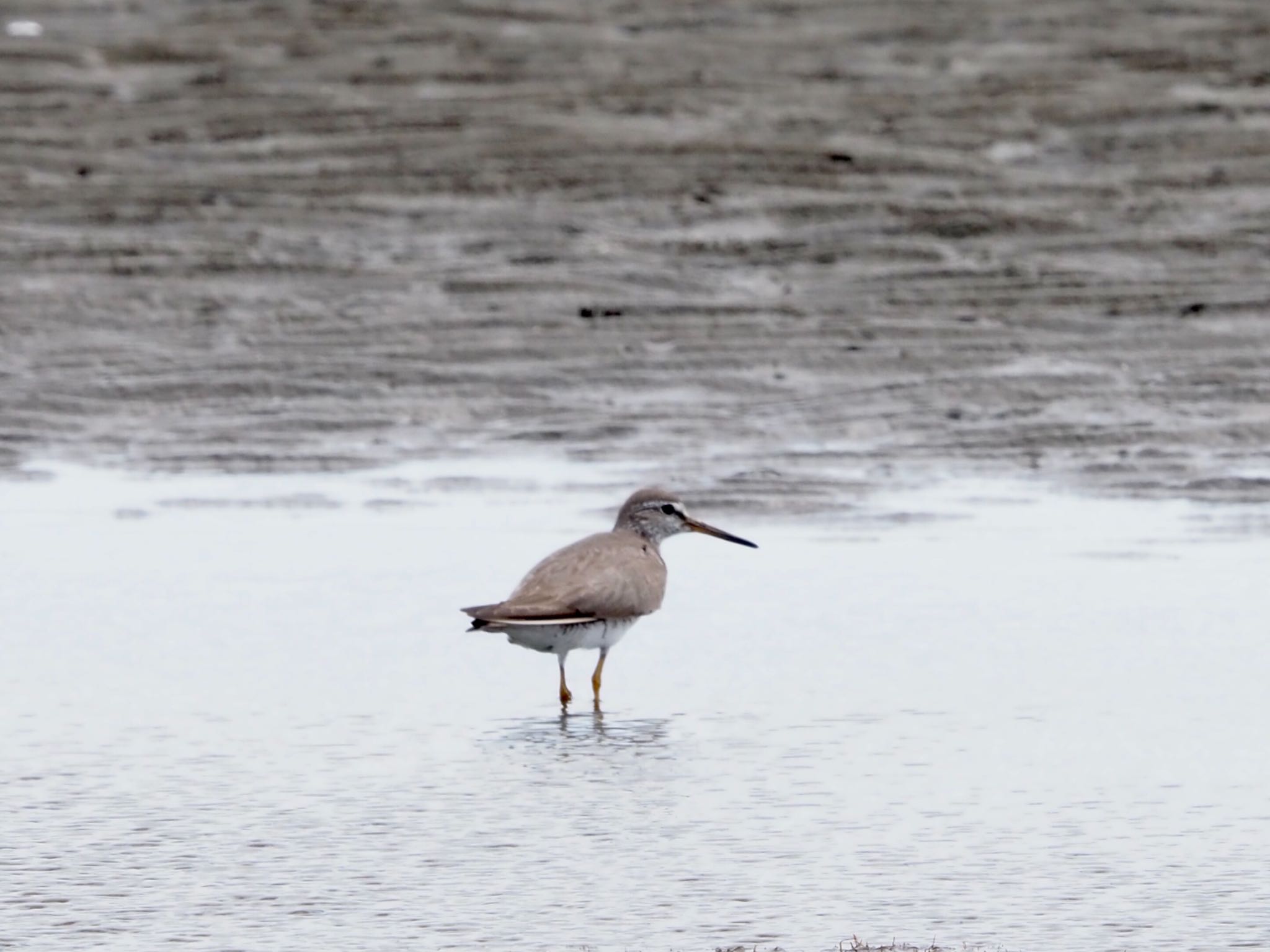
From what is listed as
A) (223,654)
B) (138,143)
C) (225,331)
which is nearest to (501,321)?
(225,331)

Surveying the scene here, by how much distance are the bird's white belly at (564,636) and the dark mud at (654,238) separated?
8.61 ft

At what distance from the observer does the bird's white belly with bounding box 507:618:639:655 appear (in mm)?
7051

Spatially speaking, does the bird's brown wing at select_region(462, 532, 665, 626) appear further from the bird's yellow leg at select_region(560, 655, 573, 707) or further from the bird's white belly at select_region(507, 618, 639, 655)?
the bird's yellow leg at select_region(560, 655, 573, 707)

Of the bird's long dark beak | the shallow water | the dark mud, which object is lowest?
the shallow water

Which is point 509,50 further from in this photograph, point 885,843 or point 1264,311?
point 885,843

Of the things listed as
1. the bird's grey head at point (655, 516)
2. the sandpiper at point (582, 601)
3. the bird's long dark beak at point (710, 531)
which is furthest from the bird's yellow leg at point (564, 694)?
the bird's long dark beak at point (710, 531)

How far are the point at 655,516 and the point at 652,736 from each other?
190 cm

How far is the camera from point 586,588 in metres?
7.22

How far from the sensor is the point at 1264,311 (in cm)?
1227

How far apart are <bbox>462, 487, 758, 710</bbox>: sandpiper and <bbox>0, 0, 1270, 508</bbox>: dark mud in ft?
→ 7.27

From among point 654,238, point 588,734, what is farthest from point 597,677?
point 654,238

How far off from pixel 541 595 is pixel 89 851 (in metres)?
2.11

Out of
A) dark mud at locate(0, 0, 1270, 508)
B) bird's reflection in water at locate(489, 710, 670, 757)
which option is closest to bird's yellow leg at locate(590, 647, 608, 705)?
bird's reflection in water at locate(489, 710, 670, 757)

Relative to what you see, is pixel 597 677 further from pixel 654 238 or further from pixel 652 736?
pixel 654 238
